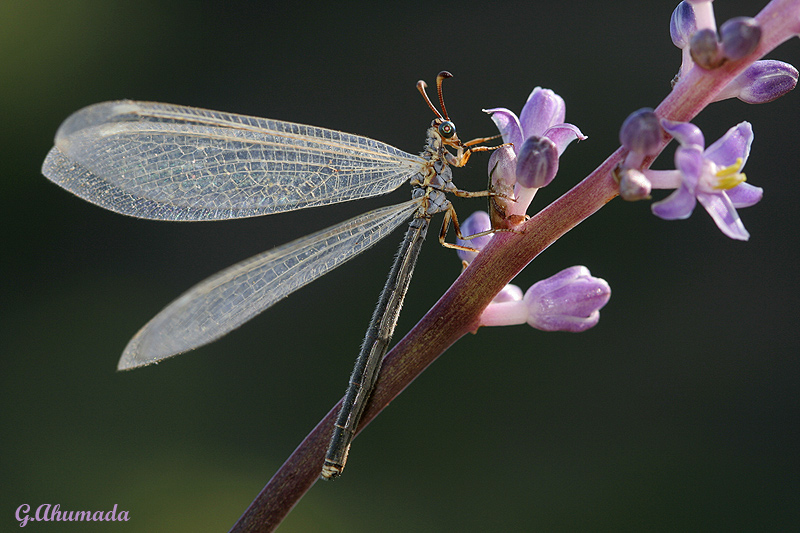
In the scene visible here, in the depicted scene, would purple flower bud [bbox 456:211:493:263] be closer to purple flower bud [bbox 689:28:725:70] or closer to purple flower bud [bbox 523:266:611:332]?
purple flower bud [bbox 523:266:611:332]

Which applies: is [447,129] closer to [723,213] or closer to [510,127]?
[510,127]

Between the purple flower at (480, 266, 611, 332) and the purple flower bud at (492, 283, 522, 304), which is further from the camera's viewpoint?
the purple flower bud at (492, 283, 522, 304)

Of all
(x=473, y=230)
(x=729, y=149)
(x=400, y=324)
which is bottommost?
(x=729, y=149)

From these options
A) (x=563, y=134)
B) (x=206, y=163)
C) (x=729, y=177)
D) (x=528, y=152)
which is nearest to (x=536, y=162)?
(x=528, y=152)

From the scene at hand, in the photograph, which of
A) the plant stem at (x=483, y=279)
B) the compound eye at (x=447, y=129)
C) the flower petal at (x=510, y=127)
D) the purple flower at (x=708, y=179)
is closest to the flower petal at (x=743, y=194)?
the purple flower at (x=708, y=179)

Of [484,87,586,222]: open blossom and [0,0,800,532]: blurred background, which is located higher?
[0,0,800,532]: blurred background

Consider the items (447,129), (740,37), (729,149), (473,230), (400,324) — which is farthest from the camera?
(400,324)

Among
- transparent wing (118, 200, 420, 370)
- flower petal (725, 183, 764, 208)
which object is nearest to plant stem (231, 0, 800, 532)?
flower petal (725, 183, 764, 208)
